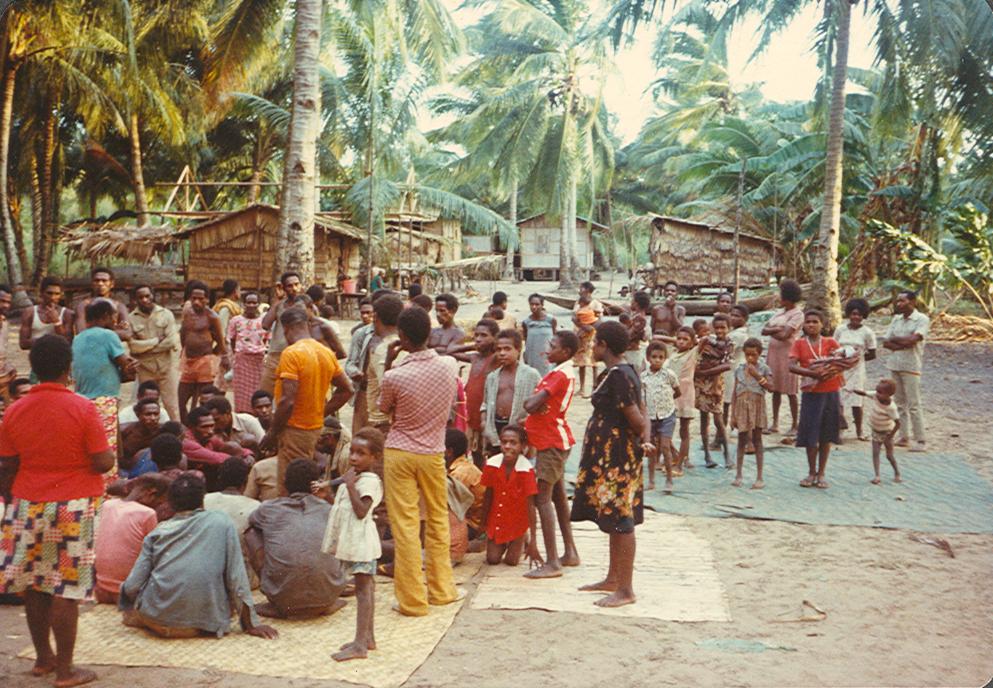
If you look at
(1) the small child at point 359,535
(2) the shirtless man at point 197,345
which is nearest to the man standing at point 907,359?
(1) the small child at point 359,535

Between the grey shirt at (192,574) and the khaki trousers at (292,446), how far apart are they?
3.70 ft

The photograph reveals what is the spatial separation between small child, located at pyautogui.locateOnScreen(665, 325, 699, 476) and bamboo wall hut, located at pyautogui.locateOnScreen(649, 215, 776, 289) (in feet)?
54.0

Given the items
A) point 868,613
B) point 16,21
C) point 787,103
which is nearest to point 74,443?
point 868,613

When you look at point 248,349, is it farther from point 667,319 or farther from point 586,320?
point 667,319

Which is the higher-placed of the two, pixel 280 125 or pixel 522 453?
pixel 280 125

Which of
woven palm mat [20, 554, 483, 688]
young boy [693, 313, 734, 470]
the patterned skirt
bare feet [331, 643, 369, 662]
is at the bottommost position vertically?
woven palm mat [20, 554, 483, 688]

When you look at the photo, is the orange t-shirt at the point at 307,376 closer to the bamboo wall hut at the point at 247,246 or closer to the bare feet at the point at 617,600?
the bare feet at the point at 617,600

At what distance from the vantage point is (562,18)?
1154 inches

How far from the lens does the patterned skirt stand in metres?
3.86

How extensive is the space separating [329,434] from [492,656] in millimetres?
2614

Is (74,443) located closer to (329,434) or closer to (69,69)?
(329,434)

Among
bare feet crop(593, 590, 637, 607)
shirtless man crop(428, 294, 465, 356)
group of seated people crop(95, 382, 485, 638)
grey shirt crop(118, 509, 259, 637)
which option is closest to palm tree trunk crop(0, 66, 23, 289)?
shirtless man crop(428, 294, 465, 356)

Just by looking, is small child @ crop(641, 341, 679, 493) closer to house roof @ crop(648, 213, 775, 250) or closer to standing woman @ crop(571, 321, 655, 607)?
standing woman @ crop(571, 321, 655, 607)

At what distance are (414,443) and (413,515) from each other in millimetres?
377
